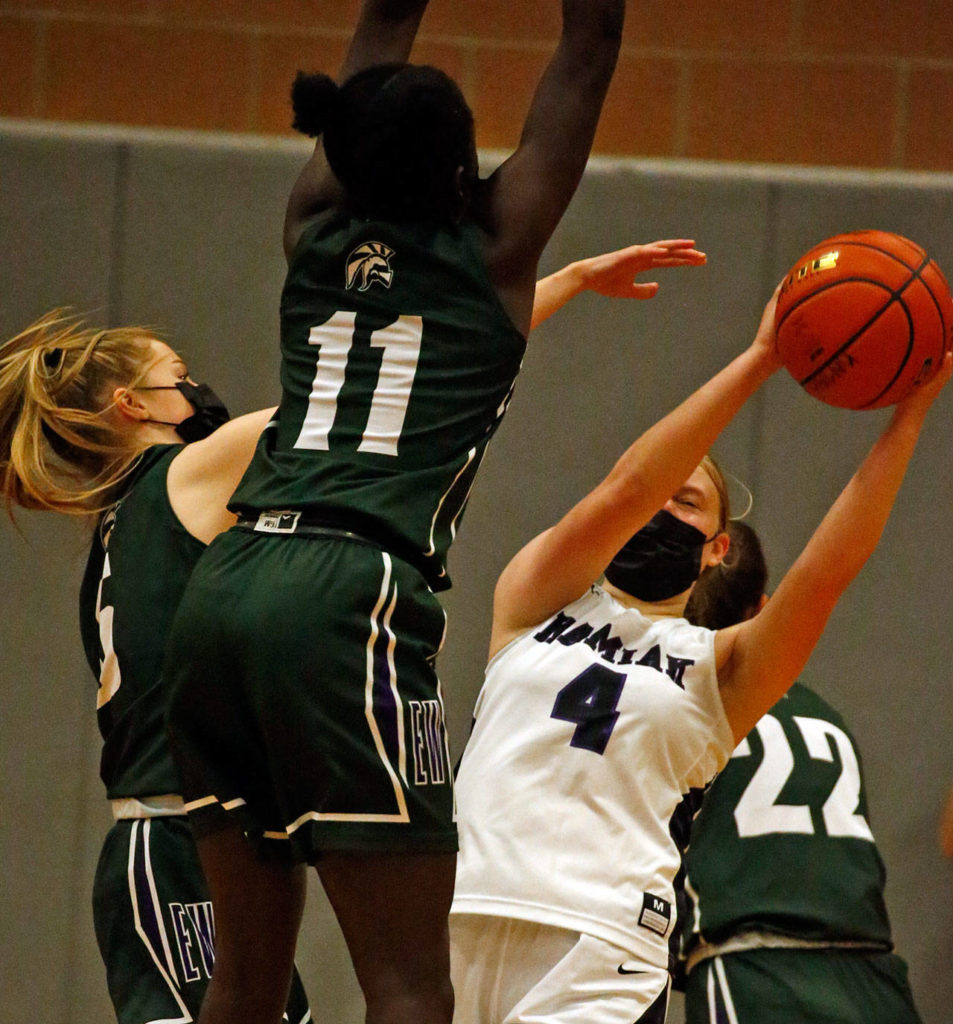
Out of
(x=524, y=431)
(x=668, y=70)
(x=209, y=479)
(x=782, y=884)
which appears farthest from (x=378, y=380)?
(x=668, y=70)

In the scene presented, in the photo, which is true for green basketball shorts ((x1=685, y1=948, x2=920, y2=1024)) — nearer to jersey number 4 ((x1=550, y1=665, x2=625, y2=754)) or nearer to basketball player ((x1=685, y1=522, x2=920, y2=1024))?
basketball player ((x1=685, y1=522, x2=920, y2=1024))

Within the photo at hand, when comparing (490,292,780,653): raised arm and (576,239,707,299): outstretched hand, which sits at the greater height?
(576,239,707,299): outstretched hand

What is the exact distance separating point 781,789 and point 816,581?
86cm

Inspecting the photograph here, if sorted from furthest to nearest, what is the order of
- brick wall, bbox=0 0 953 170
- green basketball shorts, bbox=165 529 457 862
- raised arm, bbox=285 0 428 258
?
brick wall, bbox=0 0 953 170
raised arm, bbox=285 0 428 258
green basketball shorts, bbox=165 529 457 862

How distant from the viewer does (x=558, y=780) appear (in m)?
2.41

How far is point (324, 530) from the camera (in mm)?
1664

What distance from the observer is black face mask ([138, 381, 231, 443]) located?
8.14ft

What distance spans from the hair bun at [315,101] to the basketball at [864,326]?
95cm

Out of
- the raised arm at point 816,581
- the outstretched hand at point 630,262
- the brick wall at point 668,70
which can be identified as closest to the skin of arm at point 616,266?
the outstretched hand at point 630,262

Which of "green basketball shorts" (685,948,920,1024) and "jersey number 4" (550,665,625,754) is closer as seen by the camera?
"jersey number 4" (550,665,625,754)

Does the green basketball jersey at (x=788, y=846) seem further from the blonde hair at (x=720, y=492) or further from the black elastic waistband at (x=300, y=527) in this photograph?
the black elastic waistband at (x=300, y=527)

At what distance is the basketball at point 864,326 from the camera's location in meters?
2.29

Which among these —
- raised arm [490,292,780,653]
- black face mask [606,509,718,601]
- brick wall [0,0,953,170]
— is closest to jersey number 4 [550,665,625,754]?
raised arm [490,292,780,653]

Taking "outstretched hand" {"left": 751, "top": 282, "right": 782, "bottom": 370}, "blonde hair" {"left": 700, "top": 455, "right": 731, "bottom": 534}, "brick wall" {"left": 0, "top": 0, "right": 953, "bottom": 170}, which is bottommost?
"blonde hair" {"left": 700, "top": 455, "right": 731, "bottom": 534}
